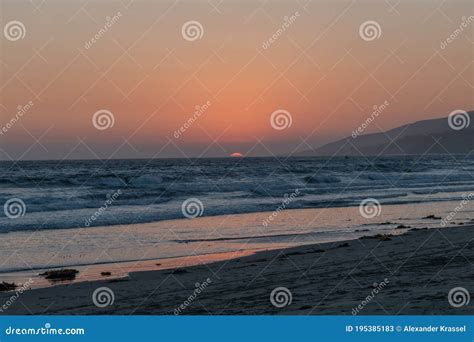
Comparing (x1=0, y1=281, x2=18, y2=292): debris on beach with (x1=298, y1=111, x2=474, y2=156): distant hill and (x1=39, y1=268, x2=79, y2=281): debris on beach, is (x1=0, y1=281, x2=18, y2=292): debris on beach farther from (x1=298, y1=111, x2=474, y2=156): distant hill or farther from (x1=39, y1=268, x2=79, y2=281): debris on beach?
(x1=298, y1=111, x2=474, y2=156): distant hill

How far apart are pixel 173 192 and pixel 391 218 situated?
1902 cm

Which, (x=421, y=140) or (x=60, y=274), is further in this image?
(x=421, y=140)

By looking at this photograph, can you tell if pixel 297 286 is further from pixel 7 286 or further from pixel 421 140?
pixel 421 140

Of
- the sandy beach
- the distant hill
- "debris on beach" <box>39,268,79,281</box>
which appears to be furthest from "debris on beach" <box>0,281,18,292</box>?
the distant hill

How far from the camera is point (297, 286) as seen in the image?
35.8 ft

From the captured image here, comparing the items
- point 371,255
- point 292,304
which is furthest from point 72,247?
point 292,304

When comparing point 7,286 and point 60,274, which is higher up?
point 60,274

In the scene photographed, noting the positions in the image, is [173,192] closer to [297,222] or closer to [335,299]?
[297,222]

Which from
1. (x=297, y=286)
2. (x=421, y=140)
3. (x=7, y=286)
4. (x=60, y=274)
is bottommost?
(x=7, y=286)

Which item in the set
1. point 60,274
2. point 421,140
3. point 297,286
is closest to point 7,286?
point 60,274

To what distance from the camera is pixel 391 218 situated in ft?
78.0

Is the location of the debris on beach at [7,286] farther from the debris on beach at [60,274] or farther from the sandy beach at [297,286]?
the debris on beach at [60,274]

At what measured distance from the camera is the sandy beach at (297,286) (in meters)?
9.20

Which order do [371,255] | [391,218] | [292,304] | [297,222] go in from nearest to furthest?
[292,304] < [371,255] < [297,222] < [391,218]
